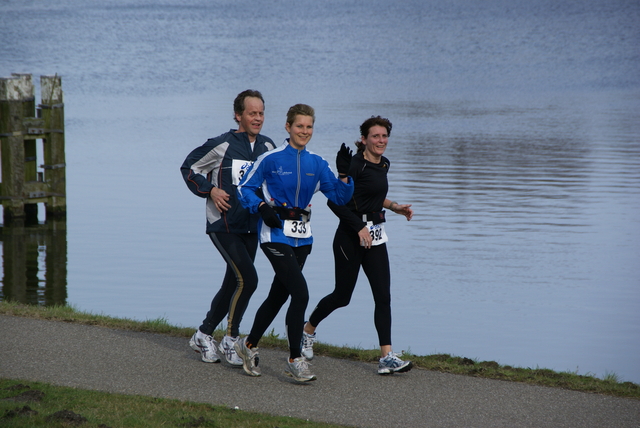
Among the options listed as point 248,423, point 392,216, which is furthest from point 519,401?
point 392,216

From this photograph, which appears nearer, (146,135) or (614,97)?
(146,135)

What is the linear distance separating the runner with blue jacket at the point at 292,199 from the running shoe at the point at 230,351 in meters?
0.50

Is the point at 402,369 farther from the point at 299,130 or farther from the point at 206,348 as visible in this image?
the point at 299,130

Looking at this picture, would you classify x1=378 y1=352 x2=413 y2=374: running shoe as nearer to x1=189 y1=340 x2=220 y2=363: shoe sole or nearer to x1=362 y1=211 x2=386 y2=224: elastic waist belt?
x1=362 y1=211 x2=386 y2=224: elastic waist belt

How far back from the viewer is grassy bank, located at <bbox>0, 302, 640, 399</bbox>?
6.34m

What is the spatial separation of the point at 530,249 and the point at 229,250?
9524mm

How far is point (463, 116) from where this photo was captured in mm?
40312

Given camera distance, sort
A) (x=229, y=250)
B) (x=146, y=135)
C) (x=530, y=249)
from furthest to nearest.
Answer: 1. (x=146, y=135)
2. (x=530, y=249)
3. (x=229, y=250)

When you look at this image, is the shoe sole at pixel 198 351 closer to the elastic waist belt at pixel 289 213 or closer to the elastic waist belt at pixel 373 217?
the elastic waist belt at pixel 289 213

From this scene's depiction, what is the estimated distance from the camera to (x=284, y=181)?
6145 mm

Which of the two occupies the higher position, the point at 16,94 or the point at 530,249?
the point at 16,94

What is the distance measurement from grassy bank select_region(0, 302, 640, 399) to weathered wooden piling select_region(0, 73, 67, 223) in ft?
29.0

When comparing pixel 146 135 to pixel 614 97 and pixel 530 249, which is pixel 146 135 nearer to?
pixel 530 249

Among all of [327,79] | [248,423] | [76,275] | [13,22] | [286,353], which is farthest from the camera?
[13,22]
